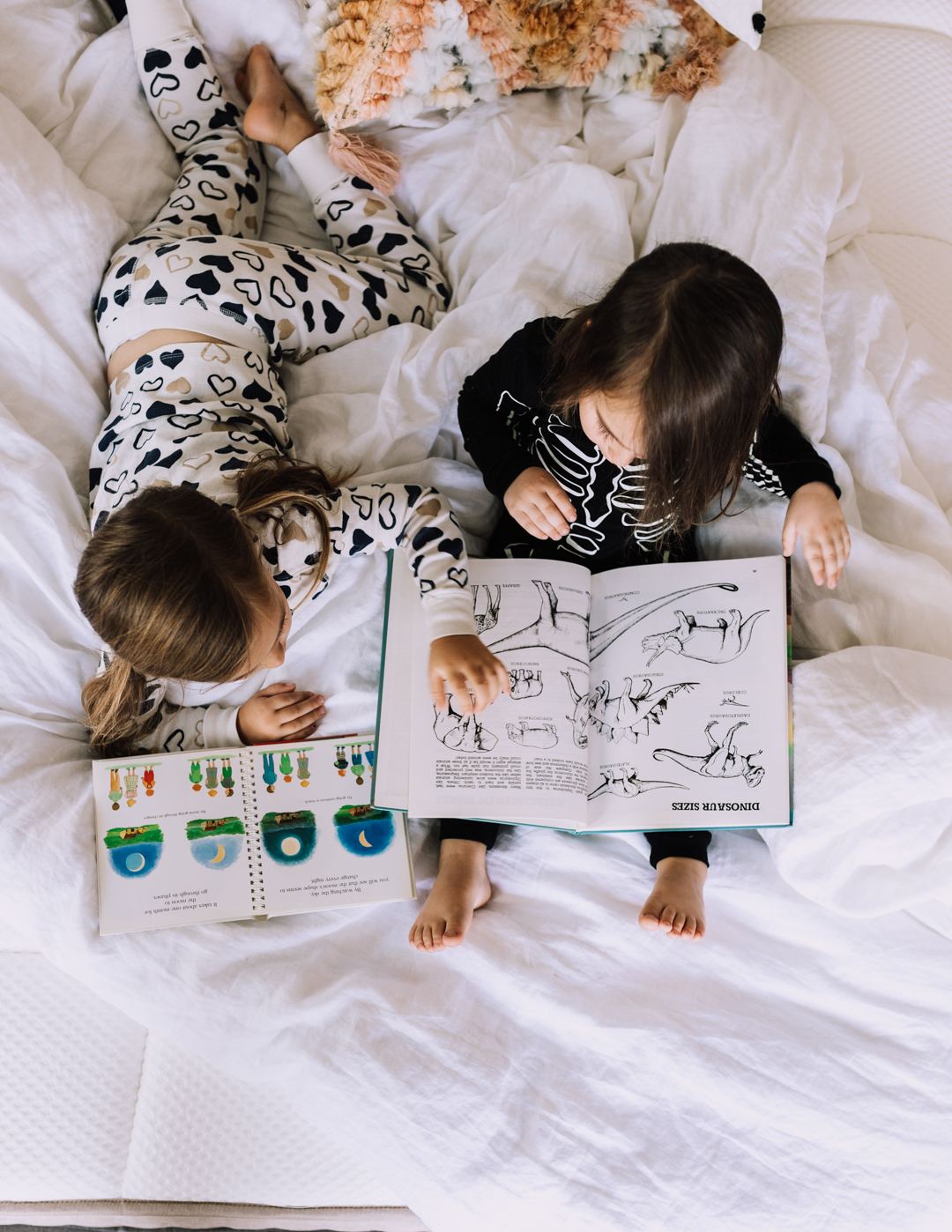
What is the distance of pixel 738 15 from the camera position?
88cm

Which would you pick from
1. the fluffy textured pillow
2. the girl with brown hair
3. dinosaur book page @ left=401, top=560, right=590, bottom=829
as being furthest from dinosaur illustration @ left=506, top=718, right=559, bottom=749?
the fluffy textured pillow

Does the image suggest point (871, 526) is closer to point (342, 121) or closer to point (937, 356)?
point (937, 356)

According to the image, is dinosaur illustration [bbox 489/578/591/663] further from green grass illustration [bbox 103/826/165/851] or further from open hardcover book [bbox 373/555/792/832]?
green grass illustration [bbox 103/826/165/851]

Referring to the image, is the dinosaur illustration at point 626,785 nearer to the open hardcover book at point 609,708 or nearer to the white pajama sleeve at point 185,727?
the open hardcover book at point 609,708

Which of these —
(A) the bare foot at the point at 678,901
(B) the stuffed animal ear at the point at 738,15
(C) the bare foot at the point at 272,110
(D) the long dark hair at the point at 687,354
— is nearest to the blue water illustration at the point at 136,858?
(A) the bare foot at the point at 678,901

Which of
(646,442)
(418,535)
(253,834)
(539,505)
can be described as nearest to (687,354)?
(646,442)

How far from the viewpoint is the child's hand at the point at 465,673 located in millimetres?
747

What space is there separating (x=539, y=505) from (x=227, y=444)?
1.01 ft

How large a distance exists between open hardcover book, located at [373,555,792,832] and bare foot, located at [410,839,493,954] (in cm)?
7

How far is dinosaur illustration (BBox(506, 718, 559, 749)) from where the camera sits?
0.77 metres

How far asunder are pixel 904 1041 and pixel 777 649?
1.11 ft

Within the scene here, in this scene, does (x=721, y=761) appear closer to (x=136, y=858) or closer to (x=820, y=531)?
(x=820, y=531)

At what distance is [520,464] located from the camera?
819mm

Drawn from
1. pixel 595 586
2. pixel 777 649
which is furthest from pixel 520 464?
pixel 777 649
